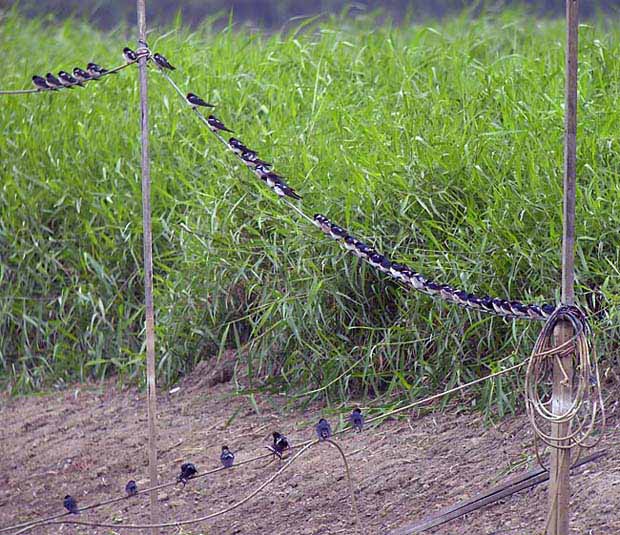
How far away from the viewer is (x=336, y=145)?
14.1 ft

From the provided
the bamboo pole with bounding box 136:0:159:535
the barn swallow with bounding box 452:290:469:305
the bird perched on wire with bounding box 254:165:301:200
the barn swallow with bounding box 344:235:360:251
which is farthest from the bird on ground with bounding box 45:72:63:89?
the barn swallow with bounding box 452:290:469:305

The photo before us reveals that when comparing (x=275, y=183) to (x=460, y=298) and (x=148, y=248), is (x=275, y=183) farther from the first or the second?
(x=460, y=298)

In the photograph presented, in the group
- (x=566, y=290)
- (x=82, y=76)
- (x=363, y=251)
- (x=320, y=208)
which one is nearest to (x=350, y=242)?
(x=363, y=251)

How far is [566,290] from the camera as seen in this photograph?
217 cm

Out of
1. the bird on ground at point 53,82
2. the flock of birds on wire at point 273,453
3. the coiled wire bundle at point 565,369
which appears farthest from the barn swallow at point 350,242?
the bird on ground at point 53,82

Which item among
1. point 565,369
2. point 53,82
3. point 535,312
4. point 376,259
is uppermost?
point 53,82

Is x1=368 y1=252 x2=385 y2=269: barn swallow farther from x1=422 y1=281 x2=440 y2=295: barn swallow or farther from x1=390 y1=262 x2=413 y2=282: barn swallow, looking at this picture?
x1=422 y1=281 x2=440 y2=295: barn swallow

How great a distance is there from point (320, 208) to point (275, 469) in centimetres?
109

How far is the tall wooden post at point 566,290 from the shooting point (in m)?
2.10

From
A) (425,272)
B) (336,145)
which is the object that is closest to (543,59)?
(336,145)

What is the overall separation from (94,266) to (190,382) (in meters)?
0.85

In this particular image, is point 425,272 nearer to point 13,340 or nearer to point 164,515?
point 164,515

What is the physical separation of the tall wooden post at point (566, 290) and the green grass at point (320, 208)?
947 millimetres

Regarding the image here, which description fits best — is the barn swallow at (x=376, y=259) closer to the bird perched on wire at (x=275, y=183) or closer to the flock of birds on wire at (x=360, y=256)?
the flock of birds on wire at (x=360, y=256)
